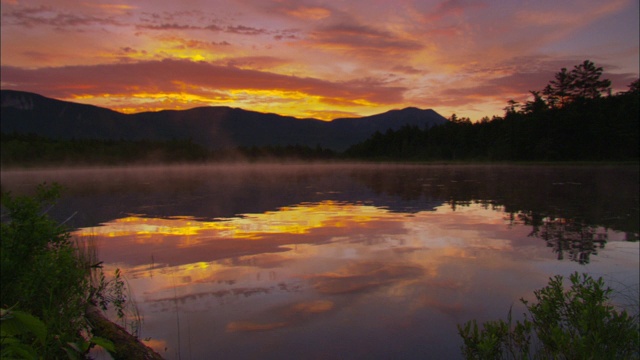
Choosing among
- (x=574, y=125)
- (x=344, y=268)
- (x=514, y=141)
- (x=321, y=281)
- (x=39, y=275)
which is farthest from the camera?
(x=514, y=141)

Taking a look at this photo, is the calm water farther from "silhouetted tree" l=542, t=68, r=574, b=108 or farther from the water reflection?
"silhouetted tree" l=542, t=68, r=574, b=108

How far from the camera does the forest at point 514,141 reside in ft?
280

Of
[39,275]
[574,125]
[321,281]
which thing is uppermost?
[574,125]

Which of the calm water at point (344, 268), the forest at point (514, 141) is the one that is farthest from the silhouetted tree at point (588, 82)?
the calm water at point (344, 268)

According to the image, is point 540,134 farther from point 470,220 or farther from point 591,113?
point 470,220

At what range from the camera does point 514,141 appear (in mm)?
94875

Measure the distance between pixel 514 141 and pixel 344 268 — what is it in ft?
309

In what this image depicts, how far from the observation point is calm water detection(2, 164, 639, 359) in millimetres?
7398

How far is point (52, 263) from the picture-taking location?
24.2 feet

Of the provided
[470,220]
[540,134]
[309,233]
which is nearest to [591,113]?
[540,134]

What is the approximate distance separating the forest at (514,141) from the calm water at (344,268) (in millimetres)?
73792

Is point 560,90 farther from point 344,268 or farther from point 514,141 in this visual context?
point 344,268

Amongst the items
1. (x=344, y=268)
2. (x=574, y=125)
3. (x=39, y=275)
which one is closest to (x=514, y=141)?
(x=574, y=125)

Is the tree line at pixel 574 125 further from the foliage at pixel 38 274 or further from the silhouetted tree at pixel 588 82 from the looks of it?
the foliage at pixel 38 274
